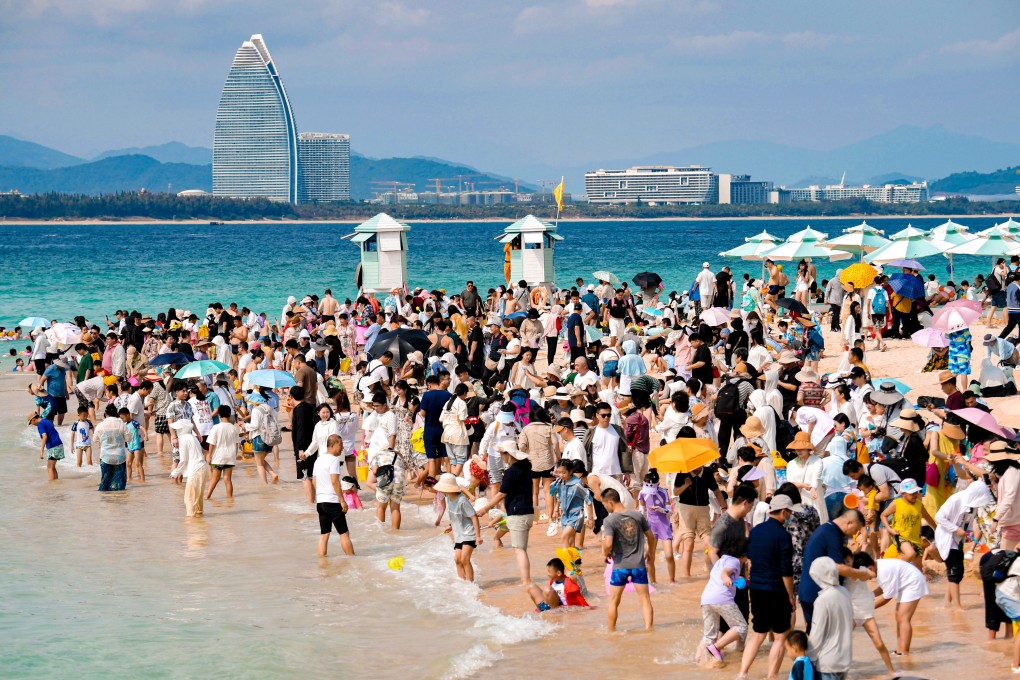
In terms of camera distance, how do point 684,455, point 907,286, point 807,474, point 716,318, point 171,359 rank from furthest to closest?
point 907,286 < point 716,318 < point 171,359 < point 807,474 < point 684,455

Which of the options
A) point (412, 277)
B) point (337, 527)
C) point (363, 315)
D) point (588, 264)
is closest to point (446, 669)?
point (337, 527)

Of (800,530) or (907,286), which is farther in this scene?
(907,286)

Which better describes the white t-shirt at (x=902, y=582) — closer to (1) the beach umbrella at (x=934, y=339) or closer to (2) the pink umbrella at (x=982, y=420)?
(2) the pink umbrella at (x=982, y=420)

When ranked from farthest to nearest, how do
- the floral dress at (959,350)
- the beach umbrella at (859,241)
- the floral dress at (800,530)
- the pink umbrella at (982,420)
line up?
the beach umbrella at (859,241), the floral dress at (959,350), the pink umbrella at (982,420), the floral dress at (800,530)

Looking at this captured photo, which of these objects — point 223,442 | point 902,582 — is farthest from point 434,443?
point 902,582

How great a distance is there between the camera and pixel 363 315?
22203 millimetres

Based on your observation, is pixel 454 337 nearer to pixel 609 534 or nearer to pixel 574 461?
pixel 574 461

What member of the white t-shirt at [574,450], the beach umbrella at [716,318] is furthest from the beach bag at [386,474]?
the beach umbrella at [716,318]

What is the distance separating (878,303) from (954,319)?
5.17m

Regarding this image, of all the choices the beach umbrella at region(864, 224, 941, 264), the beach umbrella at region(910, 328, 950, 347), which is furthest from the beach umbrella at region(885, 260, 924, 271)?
the beach umbrella at region(910, 328, 950, 347)

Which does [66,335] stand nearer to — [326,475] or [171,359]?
[171,359]

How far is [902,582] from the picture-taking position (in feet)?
24.5

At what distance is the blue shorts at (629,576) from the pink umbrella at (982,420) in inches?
131

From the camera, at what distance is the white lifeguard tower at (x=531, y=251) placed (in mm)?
27062
